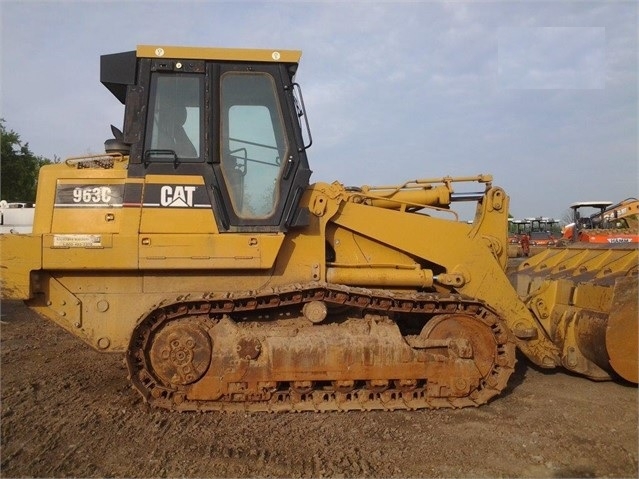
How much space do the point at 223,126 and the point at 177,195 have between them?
0.86 metres

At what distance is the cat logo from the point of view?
504 centimetres

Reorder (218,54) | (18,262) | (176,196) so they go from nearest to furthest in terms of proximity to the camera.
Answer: (18,262)
(176,196)
(218,54)

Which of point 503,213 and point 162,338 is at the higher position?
point 503,213

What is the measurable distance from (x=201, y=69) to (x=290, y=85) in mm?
922

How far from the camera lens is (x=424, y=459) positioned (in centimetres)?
407

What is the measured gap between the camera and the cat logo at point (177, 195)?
16.5 ft

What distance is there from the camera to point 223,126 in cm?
521

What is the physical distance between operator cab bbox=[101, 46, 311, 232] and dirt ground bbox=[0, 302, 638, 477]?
1.96 m

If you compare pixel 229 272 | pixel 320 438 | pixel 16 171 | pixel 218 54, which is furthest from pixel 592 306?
pixel 16 171

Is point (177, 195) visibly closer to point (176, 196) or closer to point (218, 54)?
point (176, 196)

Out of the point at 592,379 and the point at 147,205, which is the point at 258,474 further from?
the point at 592,379

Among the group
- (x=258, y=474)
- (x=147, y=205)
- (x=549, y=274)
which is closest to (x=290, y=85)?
(x=147, y=205)

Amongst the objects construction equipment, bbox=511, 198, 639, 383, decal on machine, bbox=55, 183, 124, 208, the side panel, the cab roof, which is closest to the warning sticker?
the side panel

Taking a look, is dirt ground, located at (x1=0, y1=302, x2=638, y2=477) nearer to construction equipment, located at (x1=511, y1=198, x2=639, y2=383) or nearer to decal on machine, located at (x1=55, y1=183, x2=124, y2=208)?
construction equipment, located at (x1=511, y1=198, x2=639, y2=383)
